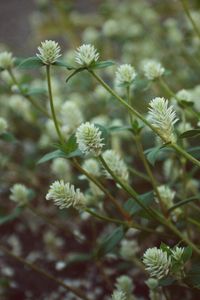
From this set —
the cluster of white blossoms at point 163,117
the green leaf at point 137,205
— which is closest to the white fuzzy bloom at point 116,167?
the green leaf at point 137,205

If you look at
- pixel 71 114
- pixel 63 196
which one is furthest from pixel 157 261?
pixel 71 114

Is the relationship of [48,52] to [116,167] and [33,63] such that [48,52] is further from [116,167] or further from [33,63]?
[116,167]

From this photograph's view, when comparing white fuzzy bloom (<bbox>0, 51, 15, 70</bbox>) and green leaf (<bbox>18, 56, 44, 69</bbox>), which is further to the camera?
white fuzzy bloom (<bbox>0, 51, 15, 70</bbox>)

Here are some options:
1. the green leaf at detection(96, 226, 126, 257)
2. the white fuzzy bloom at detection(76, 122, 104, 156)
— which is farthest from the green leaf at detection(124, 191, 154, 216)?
the white fuzzy bloom at detection(76, 122, 104, 156)

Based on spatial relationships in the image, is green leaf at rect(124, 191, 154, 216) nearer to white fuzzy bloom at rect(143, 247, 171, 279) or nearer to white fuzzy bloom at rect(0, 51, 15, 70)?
white fuzzy bloom at rect(143, 247, 171, 279)

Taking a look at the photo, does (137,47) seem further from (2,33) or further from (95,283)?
(2,33)

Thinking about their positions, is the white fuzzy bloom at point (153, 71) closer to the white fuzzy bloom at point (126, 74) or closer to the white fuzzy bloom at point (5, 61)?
the white fuzzy bloom at point (126, 74)

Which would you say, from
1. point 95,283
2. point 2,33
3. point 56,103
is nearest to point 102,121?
point 56,103
